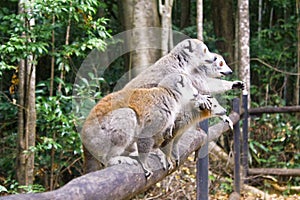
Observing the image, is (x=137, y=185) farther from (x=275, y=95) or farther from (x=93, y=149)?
(x=275, y=95)

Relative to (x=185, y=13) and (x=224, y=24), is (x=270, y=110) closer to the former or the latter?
(x=224, y=24)

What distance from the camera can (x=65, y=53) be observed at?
3.78 meters

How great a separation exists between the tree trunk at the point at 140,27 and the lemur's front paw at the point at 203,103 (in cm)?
263

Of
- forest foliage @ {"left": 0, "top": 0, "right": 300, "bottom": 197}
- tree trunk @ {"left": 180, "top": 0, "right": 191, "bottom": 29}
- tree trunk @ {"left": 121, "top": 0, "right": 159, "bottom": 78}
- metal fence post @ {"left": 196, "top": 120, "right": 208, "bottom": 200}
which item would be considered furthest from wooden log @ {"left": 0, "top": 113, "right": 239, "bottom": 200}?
tree trunk @ {"left": 180, "top": 0, "right": 191, "bottom": 29}

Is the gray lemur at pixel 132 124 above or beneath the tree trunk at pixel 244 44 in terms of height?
beneath

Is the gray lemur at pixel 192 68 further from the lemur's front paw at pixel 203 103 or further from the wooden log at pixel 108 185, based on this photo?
the wooden log at pixel 108 185

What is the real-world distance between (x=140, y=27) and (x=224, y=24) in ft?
9.27

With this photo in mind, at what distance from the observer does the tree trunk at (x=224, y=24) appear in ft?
23.6

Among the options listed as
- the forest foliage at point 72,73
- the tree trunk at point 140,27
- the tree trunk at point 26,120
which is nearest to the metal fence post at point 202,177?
the forest foliage at point 72,73

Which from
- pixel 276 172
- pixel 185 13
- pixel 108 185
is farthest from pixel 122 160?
pixel 185 13

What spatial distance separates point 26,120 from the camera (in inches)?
154

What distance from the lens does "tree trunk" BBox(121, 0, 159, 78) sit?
465cm

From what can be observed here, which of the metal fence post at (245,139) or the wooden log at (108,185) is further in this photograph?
the metal fence post at (245,139)

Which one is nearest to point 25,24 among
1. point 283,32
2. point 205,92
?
point 205,92
